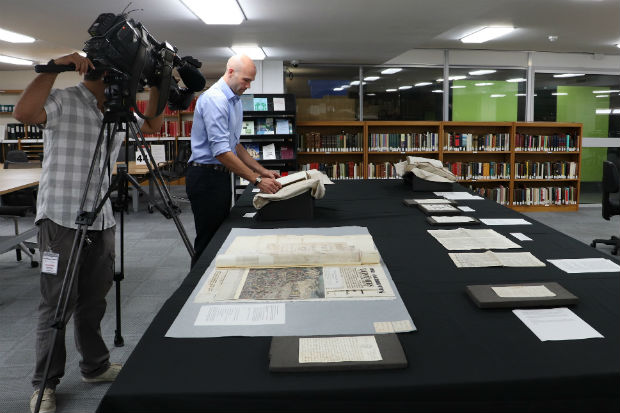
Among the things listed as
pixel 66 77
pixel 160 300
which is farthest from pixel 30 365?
pixel 66 77

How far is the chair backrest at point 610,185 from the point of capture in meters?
4.72

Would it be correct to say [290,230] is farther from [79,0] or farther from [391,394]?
[79,0]

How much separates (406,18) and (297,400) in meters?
4.45

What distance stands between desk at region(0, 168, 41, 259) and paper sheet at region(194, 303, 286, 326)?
2.77 metres

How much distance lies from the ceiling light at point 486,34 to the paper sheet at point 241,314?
564 cm

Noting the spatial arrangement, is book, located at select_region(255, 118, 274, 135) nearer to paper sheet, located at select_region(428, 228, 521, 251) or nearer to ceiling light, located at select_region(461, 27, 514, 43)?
ceiling light, located at select_region(461, 27, 514, 43)

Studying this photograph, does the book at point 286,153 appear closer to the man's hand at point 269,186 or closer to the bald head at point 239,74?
the bald head at point 239,74

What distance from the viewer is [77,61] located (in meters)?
1.57

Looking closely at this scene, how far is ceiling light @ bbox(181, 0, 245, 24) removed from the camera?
4020 mm

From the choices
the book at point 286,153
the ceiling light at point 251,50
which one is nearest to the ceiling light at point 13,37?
the ceiling light at point 251,50

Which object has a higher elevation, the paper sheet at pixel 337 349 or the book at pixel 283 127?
the book at pixel 283 127

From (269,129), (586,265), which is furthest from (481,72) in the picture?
(586,265)

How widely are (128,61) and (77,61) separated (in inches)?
6.1

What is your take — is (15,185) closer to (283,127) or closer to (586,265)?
(283,127)
